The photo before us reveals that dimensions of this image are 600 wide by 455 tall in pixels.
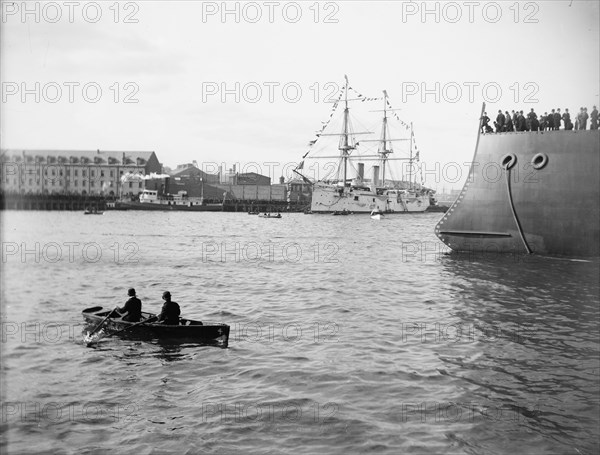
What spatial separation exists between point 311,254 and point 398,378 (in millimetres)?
27129

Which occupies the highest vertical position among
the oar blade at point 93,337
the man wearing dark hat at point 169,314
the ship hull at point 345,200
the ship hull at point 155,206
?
the ship hull at point 345,200

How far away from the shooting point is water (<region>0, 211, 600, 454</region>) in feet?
27.7

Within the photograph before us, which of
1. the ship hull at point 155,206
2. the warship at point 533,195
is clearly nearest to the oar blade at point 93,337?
the warship at point 533,195

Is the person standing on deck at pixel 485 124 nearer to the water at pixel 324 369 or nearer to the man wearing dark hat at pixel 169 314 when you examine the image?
the water at pixel 324 369

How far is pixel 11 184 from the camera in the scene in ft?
337

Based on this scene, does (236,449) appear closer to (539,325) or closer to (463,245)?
(539,325)

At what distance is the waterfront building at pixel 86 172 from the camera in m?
111

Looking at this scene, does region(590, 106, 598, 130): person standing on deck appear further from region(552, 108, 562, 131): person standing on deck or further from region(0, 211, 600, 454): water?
region(0, 211, 600, 454): water

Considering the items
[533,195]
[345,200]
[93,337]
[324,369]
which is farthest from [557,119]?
[345,200]

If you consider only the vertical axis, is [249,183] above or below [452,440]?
above

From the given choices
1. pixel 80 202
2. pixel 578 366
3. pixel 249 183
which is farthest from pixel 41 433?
pixel 249 183

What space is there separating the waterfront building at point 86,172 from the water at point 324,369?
3780 inches

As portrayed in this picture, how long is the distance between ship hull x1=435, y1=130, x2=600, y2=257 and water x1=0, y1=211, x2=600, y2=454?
1.68 metres

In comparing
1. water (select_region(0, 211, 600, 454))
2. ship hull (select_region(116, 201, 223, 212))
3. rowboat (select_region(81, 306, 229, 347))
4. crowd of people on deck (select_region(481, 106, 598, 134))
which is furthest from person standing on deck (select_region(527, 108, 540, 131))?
ship hull (select_region(116, 201, 223, 212))
